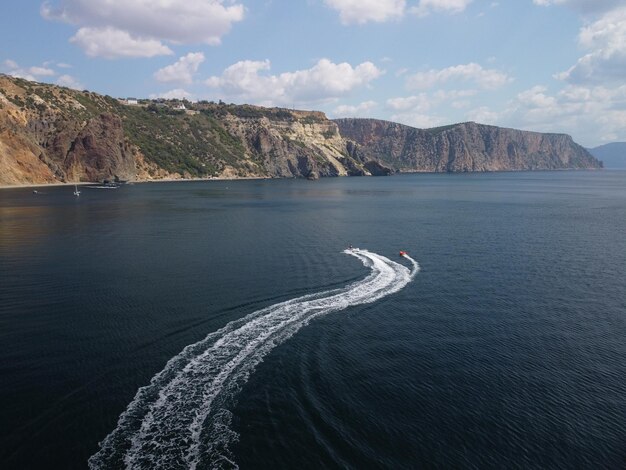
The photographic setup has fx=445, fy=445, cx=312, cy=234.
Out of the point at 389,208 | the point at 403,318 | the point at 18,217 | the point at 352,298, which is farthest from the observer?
the point at 389,208

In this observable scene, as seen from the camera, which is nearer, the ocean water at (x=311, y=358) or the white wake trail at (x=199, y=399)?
the white wake trail at (x=199, y=399)

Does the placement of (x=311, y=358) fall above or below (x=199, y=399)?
above

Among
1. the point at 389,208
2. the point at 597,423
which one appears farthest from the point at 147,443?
the point at 389,208

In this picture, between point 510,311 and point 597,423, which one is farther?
point 510,311

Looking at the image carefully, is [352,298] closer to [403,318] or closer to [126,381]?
[403,318]

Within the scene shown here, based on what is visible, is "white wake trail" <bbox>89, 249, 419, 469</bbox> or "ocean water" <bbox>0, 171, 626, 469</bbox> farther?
"ocean water" <bbox>0, 171, 626, 469</bbox>
